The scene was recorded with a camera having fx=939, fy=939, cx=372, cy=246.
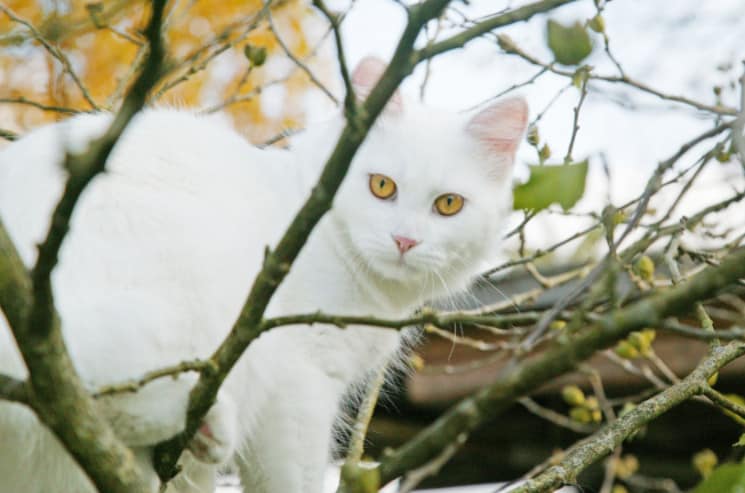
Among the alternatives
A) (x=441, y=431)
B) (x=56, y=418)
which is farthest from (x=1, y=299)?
(x=441, y=431)

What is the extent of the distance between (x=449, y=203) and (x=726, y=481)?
170cm

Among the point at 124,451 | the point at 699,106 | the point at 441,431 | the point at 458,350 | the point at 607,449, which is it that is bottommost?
the point at 458,350

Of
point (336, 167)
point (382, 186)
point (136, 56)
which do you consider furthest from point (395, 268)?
point (336, 167)

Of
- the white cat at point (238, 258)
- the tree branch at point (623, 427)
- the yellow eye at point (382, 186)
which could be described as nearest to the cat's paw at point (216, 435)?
the white cat at point (238, 258)

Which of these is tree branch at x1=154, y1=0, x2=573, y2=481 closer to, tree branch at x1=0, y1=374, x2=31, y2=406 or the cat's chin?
tree branch at x1=0, y1=374, x2=31, y2=406

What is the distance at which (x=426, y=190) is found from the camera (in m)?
2.37

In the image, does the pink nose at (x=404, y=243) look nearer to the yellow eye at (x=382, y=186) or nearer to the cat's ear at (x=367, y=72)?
the yellow eye at (x=382, y=186)

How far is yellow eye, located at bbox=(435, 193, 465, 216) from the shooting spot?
241 centimetres

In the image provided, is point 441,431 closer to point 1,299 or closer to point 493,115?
point 1,299

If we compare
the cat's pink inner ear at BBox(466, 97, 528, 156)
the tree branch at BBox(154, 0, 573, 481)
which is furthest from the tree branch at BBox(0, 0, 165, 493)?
the cat's pink inner ear at BBox(466, 97, 528, 156)

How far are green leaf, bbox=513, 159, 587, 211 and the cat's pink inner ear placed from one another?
150cm

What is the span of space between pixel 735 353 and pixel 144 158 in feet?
4.25

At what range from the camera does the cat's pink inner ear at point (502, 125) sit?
247cm

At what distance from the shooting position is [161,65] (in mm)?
905
